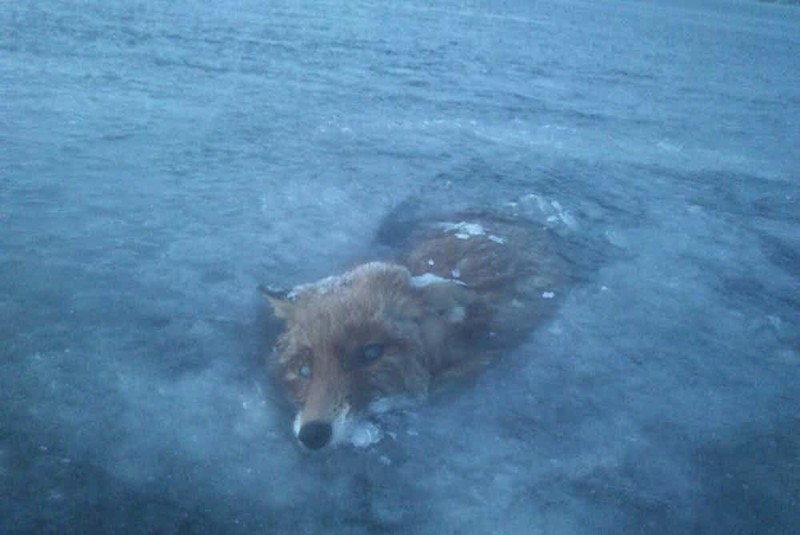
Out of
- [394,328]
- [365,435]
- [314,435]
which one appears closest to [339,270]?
[394,328]

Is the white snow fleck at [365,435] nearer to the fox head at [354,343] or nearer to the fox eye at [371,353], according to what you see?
the fox head at [354,343]

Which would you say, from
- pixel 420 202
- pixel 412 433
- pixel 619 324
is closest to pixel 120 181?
pixel 420 202

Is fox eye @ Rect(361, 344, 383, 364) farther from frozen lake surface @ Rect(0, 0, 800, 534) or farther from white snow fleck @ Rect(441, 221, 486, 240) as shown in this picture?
white snow fleck @ Rect(441, 221, 486, 240)

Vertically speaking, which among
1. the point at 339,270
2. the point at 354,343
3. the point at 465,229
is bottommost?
the point at 339,270

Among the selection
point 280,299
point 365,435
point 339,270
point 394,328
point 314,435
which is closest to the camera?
point 314,435

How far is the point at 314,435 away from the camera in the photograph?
11.0 ft

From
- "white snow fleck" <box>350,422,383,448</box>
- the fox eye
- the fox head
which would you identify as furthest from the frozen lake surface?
the fox eye

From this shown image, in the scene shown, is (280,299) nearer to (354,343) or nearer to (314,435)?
(354,343)

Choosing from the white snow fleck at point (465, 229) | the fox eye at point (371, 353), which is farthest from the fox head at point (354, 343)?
the white snow fleck at point (465, 229)

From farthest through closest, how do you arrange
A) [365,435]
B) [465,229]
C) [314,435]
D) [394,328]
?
[465,229] → [394,328] → [365,435] → [314,435]

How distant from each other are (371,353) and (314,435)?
63cm

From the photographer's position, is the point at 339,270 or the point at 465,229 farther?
the point at 465,229

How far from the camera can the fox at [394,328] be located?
12.0ft

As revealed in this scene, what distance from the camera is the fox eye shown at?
379cm
